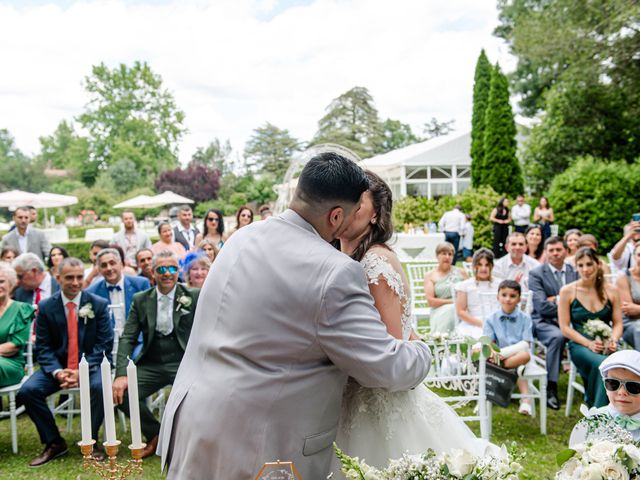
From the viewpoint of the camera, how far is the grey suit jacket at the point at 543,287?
641 cm

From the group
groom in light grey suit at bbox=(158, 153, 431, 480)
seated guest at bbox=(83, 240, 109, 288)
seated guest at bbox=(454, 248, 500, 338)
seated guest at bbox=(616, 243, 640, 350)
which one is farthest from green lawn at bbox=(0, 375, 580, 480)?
groom in light grey suit at bbox=(158, 153, 431, 480)

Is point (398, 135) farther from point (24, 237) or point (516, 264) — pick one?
point (516, 264)

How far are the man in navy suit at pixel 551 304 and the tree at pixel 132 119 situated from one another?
51308 mm

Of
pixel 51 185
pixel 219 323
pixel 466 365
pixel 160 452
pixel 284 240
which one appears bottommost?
pixel 466 365

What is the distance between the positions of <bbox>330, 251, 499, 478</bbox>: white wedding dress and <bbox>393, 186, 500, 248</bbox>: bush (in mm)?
16708

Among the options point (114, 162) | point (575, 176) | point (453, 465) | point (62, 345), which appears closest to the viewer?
point (453, 465)

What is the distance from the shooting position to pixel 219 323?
193 cm

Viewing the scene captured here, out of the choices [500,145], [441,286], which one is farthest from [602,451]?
[500,145]

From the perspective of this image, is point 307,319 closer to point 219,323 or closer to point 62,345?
point 219,323

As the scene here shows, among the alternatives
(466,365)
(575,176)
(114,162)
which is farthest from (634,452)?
(114,162)

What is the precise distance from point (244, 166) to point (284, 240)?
72454 millimetres

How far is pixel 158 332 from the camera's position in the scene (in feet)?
17.1

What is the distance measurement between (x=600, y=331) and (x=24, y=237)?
26.5 ft

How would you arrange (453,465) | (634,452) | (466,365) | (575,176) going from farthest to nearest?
(575,176), (466,365), (634,452), (453,465)
